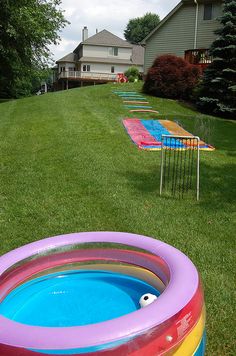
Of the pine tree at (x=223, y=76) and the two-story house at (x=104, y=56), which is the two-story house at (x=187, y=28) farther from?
the two-story house at (x=104, y=56)

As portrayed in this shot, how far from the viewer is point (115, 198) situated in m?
6.45

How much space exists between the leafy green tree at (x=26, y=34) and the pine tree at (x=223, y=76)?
32.6ft

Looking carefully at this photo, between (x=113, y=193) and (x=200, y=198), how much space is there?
53.4 inches

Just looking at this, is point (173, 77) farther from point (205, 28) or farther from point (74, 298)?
point (74, 298)

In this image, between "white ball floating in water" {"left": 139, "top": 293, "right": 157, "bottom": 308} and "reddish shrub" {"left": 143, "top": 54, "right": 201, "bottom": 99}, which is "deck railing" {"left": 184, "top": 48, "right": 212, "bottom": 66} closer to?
"reddish shrub" {"left": 143, "top": 54, "right": 201, "bottom": 99}

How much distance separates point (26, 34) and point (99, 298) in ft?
72.9

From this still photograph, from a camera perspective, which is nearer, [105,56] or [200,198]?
[200,198]

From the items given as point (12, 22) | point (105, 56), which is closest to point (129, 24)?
point (105, 56)

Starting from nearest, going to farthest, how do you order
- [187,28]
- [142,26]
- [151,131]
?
[151,131] < [187,28] < [142,26]

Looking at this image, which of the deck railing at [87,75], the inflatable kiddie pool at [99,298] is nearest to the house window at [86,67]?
the deck railing at [87,75]

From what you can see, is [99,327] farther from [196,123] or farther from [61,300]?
[196,123]

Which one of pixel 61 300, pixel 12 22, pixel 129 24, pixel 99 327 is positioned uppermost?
pixel 129 24

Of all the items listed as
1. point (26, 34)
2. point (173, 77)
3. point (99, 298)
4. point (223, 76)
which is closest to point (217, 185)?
point (99, 298)

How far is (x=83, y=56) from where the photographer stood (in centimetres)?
6172
